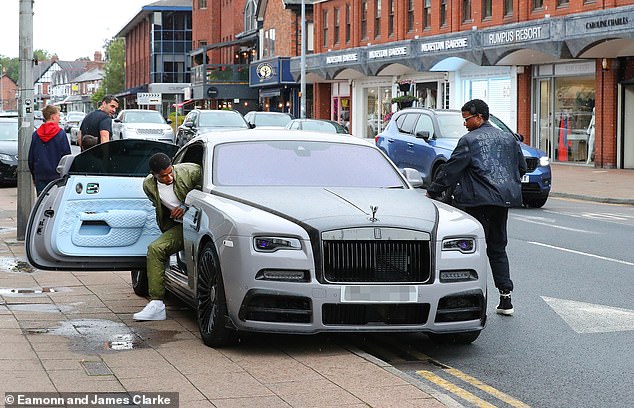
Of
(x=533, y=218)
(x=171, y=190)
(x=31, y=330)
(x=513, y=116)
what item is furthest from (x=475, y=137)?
(x=513, y=116)

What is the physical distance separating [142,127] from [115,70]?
282 ft

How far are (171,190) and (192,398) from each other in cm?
323

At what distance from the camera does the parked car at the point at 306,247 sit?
7.39 m

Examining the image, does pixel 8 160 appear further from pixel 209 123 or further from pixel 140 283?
pixel 140 283

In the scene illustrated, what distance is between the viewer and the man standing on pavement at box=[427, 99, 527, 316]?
9078 millimetres

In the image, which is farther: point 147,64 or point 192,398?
point 147,64

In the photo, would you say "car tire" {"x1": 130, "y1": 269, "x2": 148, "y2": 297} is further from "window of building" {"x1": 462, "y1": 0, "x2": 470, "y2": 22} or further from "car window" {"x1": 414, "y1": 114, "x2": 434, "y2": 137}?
"window of building" {"x1": 462, "y1": 0, "x2": 470, "y2": 22}

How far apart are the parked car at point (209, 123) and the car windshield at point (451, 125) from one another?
12.5m

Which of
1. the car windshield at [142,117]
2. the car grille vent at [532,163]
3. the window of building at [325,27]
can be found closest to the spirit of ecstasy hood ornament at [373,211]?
the car grille vent at [532,163]

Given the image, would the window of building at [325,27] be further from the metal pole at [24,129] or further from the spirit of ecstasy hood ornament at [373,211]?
the spirit of ecstasy hood ornament at [373,211]

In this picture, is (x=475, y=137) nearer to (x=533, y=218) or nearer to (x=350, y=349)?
(x=350, y=349)

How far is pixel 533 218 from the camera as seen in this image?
1888cm

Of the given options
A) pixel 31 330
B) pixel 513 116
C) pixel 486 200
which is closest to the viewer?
pixel 31 330

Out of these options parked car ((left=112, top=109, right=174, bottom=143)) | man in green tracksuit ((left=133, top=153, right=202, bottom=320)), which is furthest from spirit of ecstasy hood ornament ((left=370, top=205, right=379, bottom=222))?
parked car ((left=112, top=109, right=174, bottom=143))
